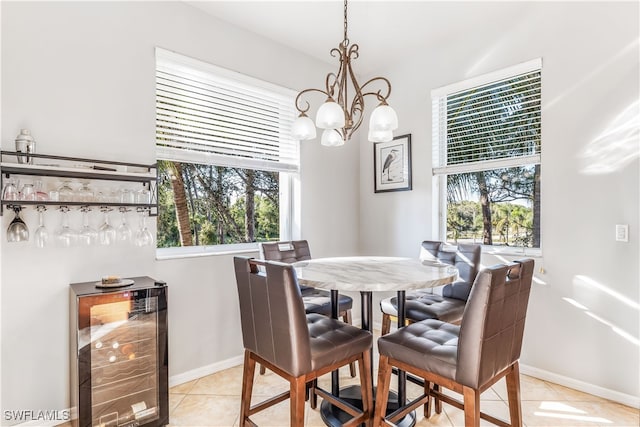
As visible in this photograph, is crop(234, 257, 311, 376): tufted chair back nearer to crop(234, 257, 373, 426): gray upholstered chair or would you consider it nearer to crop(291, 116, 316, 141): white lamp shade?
crop(234, 257, 373, 426): gray upholstered chair

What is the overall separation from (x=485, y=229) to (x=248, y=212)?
207cm

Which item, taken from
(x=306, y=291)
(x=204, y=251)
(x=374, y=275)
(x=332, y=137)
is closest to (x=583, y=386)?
(x=374, y=275)

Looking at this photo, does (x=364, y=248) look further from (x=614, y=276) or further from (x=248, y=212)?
(x=614, y=276)

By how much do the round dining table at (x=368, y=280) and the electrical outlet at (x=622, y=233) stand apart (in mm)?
1213

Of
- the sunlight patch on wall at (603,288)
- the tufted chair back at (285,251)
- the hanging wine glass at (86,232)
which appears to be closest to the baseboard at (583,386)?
the sunlight patch on wall at (603,288)

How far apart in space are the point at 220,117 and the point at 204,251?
1.09 meters

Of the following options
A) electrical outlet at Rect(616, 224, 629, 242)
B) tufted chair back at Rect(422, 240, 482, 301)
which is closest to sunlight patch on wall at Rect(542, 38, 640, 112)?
electrical outlet at Rect(616, 224, 629, 242)

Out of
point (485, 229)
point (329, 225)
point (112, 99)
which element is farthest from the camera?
point (329, 225)

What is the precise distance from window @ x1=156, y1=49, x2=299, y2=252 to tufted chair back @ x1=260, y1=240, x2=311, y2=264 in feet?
1.57

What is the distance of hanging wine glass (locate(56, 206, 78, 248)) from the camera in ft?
6.36

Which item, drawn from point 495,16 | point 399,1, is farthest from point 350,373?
point 495,16

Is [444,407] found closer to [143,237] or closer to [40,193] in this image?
[143,237]

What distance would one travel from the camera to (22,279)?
189cm

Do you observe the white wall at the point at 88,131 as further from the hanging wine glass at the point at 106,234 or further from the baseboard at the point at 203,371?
the hanging wine glass at the point at 106,234
